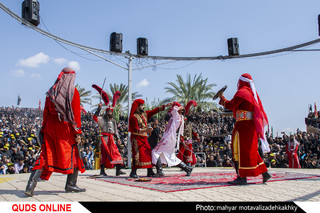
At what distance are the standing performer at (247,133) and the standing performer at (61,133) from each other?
3.07 meters

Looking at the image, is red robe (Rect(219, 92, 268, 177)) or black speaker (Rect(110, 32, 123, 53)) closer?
red robe (Rect(219, 92, 268, 177))

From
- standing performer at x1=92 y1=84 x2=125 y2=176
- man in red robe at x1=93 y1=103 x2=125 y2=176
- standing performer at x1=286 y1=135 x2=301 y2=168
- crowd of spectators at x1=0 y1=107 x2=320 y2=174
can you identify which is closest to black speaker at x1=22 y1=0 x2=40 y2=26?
standing performer at x1=92 y1=84 x2=125 y2=176

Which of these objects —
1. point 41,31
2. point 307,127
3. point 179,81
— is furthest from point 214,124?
point 41,31

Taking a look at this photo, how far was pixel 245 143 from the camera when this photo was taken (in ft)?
19.0

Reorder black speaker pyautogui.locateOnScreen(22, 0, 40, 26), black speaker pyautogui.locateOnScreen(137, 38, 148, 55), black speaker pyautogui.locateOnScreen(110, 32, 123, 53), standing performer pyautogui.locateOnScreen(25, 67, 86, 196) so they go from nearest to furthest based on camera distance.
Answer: standing performer pyautogui.locateOnScreen(25, 67, 86, 196), black speaker pyautogui.locateOnScreen(22, 0, 40, 26), black speaker pyautogui.locateOnScreen(110, 32, 123, 53), black speaker pyautogui.locateOnScreen(137, 38, 148, 55)

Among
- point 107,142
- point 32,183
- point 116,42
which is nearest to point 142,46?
point 116,42

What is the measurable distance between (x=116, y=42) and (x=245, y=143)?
1000 cm

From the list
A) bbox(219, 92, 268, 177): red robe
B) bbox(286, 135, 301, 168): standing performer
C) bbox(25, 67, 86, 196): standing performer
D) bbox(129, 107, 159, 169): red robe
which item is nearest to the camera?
bbox(25, 67, 86, 196): standing performer

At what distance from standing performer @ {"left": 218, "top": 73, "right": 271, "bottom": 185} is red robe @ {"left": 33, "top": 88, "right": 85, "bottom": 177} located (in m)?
3.08

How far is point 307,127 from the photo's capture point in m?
22.1

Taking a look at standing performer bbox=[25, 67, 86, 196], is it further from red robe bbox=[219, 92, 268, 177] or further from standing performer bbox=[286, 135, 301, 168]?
standing performer bbox=[286, 135, 301, 168]

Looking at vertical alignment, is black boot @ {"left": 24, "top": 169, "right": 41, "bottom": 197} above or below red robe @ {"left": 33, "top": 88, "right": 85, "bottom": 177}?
below

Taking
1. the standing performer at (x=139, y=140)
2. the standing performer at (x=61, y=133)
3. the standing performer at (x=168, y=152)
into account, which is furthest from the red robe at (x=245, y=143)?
the standing performer at (x=61, y=133)

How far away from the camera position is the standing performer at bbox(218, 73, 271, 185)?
5.71 meters
